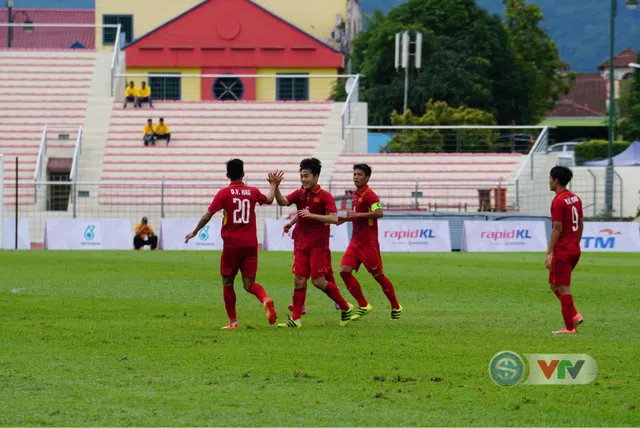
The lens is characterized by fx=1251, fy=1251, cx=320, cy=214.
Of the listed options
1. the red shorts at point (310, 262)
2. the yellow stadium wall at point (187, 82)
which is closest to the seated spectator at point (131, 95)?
the yellow stadium wall at point (187, 82)

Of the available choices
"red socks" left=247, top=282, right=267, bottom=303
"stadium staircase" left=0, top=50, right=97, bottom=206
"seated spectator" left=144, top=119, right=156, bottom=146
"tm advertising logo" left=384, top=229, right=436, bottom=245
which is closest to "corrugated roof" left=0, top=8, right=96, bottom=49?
"stadium staircase" left=0, top=50, right=97, bottom=206

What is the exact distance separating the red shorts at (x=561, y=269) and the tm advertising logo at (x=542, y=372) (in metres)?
3.92

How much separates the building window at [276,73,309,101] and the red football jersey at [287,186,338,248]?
4740 cm

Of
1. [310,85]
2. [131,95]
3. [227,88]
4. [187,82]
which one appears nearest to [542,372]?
[131,95]

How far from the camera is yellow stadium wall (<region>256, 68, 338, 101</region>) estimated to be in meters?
62.3

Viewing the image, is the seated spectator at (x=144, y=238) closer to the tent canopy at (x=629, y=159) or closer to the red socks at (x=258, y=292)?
the red socks at (x=258, y=292)

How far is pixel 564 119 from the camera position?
108000mm

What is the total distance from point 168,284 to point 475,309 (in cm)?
610

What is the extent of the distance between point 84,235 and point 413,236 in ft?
29.3

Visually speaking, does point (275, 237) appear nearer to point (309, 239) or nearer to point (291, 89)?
point (309, 239)

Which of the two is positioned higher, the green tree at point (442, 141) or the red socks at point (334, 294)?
the green tree at point (442, 141)

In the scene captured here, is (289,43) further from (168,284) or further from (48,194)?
(168,284)

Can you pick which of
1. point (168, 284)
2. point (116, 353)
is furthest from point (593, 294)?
point (116, 353)

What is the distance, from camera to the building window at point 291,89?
2415 inches
